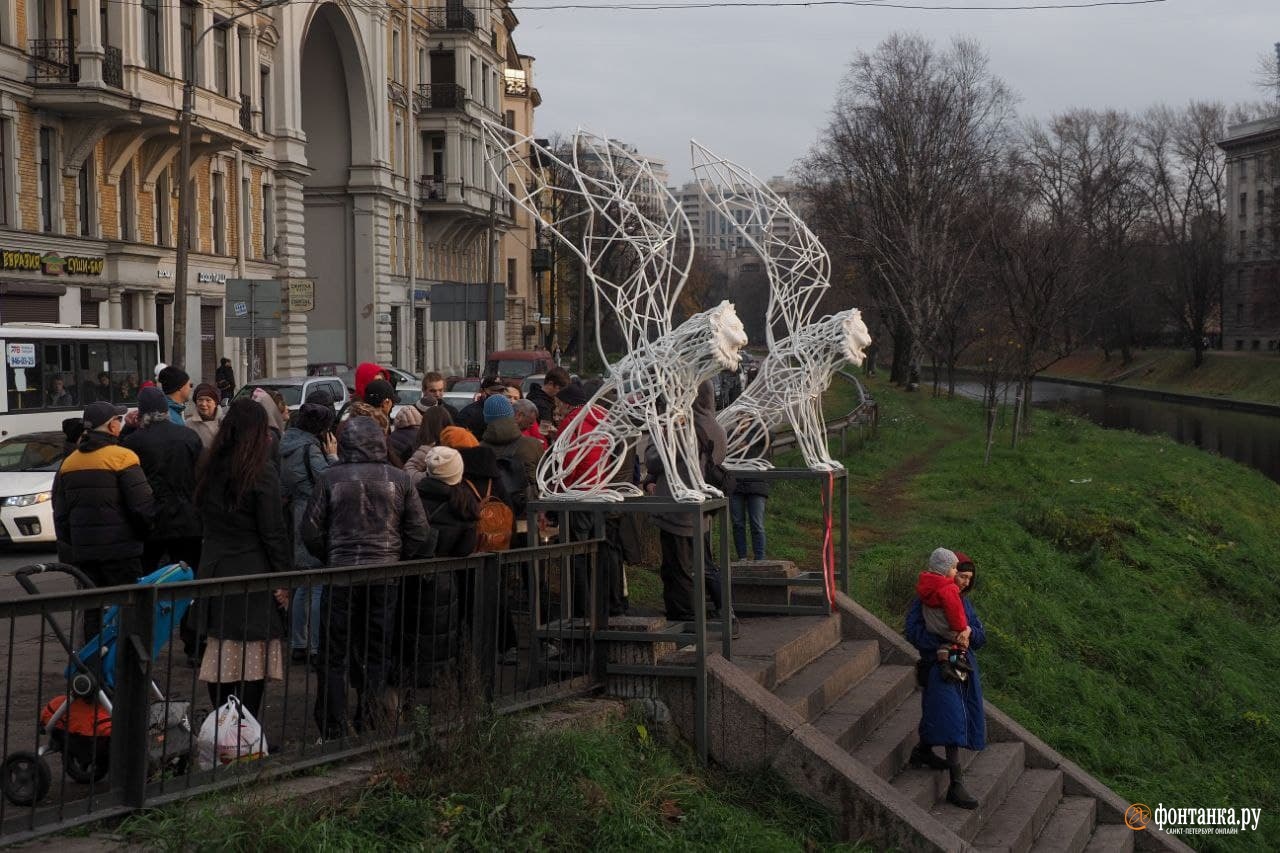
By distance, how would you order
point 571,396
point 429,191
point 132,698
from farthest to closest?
point 429,191 < point 571,396 < point 132,698

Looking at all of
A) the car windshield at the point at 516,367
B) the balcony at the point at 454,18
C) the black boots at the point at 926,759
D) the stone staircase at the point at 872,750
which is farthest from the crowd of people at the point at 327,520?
the balcony at the point at 454,18

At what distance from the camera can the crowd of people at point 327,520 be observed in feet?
23.7

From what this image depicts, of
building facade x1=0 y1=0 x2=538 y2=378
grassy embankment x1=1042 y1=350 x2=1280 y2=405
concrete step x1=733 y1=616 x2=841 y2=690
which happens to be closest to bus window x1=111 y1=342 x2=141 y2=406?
building facade x1=0 y1=0 x2=538 y2=378

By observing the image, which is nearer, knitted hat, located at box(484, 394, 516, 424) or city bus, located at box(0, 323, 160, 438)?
knitted hat, located at box(484, 394, 516, 424)

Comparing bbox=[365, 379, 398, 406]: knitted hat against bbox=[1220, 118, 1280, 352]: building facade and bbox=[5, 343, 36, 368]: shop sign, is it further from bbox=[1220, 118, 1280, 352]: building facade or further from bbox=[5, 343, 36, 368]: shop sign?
bbox=[1220, 118, 1280, 352]: building facade

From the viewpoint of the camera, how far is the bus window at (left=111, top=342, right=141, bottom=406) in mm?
26891

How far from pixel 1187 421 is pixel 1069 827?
168 feet

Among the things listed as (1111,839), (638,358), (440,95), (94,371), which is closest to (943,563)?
(638,358)

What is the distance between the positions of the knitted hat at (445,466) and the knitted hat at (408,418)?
2.60 meters

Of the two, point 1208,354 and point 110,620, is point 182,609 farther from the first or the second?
point 1208,354

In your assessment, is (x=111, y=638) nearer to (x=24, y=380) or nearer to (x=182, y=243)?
(x=24, y=380)

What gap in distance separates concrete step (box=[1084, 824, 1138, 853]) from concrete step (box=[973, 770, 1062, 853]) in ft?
1.01

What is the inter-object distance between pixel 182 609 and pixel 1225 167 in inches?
3878

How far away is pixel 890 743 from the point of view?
9.41m
